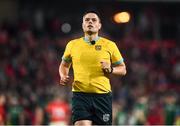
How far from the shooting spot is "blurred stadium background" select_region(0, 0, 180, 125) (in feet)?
60.0

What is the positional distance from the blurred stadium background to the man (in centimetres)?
716

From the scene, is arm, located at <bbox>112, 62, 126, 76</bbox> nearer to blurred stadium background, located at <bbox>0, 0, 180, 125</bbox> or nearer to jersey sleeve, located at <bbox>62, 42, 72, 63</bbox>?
jersey sleeve, located at <bbox>62, 42, 72, 63</bbox>

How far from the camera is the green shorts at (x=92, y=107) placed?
897 centimetres

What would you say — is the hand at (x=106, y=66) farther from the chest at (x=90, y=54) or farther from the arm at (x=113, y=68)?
the chest at (x=90, y=54)

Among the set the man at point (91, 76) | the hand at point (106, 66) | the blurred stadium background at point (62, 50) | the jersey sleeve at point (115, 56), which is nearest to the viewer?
the hand at point (106, 66)

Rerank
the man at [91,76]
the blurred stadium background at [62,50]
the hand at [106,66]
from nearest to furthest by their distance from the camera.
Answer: the hand at [106,66]
the man at [91,76]
the blurred stadium background at [62,50]

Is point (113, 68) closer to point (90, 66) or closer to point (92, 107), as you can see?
point (90, 66)

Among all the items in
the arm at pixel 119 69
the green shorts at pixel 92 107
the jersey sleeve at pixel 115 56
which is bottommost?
the green shorts at pixel 92 107

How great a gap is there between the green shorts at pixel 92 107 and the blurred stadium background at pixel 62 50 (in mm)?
7141

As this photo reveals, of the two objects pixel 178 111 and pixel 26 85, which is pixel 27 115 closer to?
pixel 26 85

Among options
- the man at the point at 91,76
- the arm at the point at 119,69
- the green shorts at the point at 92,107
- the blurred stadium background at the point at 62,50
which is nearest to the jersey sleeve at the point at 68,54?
the man at the point at 91,76

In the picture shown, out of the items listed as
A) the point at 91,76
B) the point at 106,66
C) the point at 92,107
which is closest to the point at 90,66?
the point at 91,76

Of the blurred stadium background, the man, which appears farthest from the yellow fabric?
the blurred stadium background

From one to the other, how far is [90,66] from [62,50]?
542 inches
